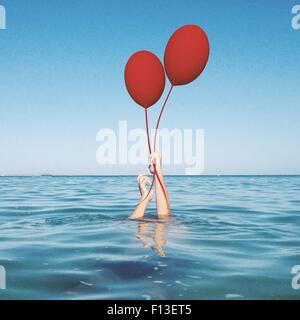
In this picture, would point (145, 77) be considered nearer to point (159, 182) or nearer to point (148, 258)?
point (159, 182)

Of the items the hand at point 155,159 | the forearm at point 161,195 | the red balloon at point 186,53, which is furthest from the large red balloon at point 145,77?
the forearm at point 161,195

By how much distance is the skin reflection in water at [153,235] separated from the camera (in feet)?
20.3

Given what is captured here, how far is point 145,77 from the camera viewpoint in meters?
7.00

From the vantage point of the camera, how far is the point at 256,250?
21.1 feet

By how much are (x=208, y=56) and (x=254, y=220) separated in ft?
15.7

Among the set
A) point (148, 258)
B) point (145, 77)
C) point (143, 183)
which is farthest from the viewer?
point (143, 183)

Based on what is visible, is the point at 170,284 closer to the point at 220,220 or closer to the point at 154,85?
the point at 154,85

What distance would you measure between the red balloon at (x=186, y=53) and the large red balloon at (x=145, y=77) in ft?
0.89

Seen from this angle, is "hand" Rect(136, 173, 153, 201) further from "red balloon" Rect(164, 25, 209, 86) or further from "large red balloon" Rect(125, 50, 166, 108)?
"red balloon" Rect(164, 25, 209, 86)

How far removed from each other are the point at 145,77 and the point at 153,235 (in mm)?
2622

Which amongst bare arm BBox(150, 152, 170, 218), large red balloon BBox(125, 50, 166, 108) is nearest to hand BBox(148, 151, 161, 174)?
bare arm BBox(150, 152, 170, 218)

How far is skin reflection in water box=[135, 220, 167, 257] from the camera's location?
6.20 m

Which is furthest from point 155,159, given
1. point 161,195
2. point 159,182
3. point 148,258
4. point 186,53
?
point 148,258
